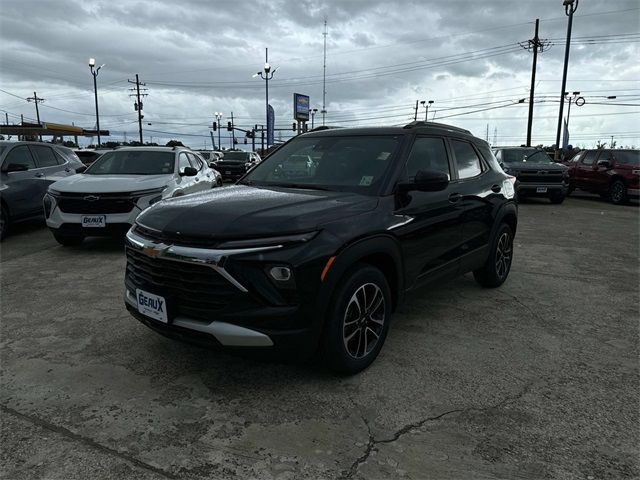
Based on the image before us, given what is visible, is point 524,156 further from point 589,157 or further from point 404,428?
point 404,428

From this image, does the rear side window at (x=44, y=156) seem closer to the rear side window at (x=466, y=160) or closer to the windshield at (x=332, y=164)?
the windshield at (x=332, y=164)

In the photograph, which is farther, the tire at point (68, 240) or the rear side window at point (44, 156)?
the rear side window at point (44, 156)

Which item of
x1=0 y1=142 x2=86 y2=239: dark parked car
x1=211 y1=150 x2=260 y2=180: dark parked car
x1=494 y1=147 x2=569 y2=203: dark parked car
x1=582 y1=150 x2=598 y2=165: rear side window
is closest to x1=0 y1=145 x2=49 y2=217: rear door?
x1=0 y1=142 x2=86 y2=239: dark parked car

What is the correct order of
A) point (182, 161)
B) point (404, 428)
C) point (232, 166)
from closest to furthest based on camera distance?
1. point (404, 428)
2. point (182, 161)
3. point (232, 166)

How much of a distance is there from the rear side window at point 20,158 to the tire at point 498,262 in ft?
25.4

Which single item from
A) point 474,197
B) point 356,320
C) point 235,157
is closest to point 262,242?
point 356,320

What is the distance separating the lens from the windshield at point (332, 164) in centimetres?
358

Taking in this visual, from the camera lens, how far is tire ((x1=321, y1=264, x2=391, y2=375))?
292 centimetres

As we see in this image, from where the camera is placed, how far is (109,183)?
692cm

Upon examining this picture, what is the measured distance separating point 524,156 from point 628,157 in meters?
3.38

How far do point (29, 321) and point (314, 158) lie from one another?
294 centimetres

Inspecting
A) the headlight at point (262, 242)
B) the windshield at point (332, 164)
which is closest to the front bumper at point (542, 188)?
the windshield at point (332, 164)

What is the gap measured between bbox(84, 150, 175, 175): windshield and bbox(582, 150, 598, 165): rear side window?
1477 centimetres

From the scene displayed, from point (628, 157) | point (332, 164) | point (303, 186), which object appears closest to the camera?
point (303, 186)
